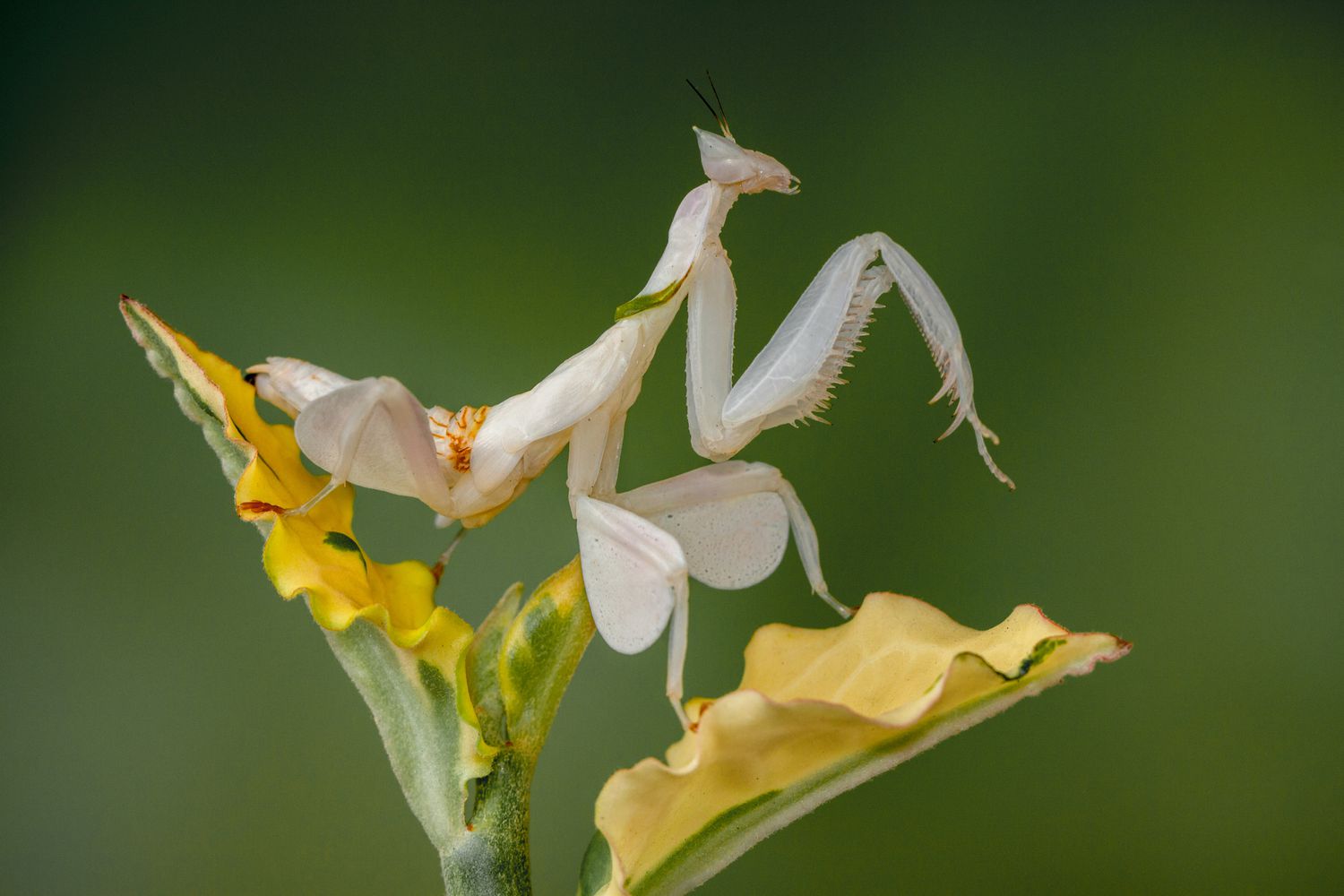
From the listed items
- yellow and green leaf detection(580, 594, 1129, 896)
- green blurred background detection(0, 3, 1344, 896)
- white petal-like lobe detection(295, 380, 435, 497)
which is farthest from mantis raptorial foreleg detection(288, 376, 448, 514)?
green blurred background detection(0, 3, 1344, 896)

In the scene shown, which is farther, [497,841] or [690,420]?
[690,420]

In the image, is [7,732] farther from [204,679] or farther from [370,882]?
[370,882]

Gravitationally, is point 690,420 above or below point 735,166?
below

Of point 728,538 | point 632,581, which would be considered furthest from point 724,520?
point 632,581

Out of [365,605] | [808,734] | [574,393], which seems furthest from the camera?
[574,393]

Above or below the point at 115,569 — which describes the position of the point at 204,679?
below

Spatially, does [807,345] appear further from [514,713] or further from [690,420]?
[514,713]

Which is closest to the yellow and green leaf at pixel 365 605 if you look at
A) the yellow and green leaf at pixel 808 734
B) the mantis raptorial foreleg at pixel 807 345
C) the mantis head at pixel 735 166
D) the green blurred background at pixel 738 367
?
the yellow and green leaf at pixel 808 734

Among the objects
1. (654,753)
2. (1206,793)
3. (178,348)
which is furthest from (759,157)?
(1206,793)
